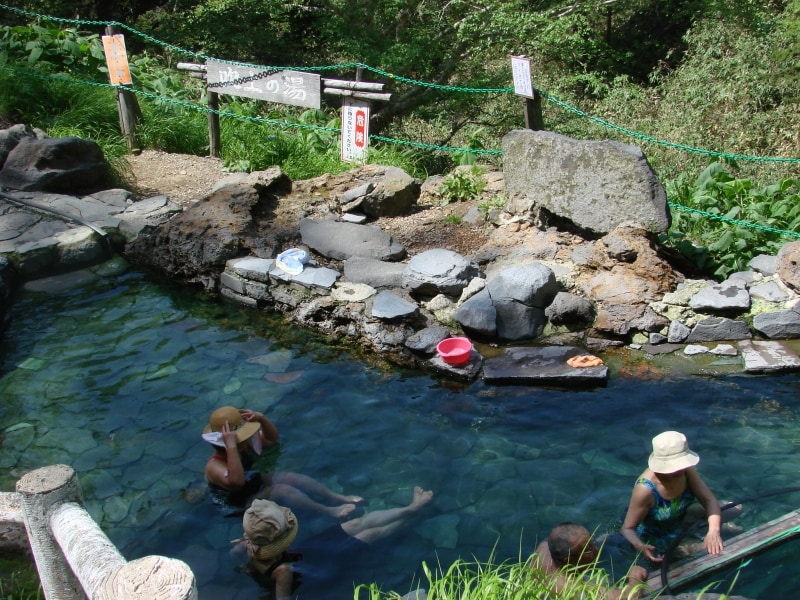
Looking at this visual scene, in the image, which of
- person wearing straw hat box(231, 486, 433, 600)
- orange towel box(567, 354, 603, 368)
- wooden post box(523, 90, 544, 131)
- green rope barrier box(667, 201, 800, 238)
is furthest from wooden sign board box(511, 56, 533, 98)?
person wearing straw hat box(231, 486, 433, 600)

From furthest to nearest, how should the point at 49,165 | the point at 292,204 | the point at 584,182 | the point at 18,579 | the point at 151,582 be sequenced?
the point at 49,165
the point at 292,204
the point at 584,182
the point at 18,579
the point at 151,582

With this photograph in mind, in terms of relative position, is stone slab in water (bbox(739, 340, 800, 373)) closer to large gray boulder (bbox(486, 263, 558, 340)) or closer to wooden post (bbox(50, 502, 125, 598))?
large gray boulder (bbox(486, 263, 558, 340))

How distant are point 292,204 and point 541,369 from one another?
12.2ft

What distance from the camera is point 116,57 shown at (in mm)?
9734

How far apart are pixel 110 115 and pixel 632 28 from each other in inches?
389

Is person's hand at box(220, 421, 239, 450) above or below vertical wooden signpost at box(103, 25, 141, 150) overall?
below

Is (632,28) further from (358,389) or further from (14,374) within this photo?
(14,374)

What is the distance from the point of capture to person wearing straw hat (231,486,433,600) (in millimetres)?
3895

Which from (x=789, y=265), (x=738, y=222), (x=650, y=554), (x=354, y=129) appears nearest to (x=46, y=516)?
(x=650, y=554)

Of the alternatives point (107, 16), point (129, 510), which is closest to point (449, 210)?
point (129, 510)

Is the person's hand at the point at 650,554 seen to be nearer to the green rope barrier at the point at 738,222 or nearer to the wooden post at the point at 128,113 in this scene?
the green rope barrier at the point at 738,222

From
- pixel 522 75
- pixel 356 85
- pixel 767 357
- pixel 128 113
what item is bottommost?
pixel 767 357

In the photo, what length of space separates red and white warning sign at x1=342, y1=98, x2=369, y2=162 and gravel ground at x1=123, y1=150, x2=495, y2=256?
3.11 ft

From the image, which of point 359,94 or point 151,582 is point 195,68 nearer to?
point 359,94
